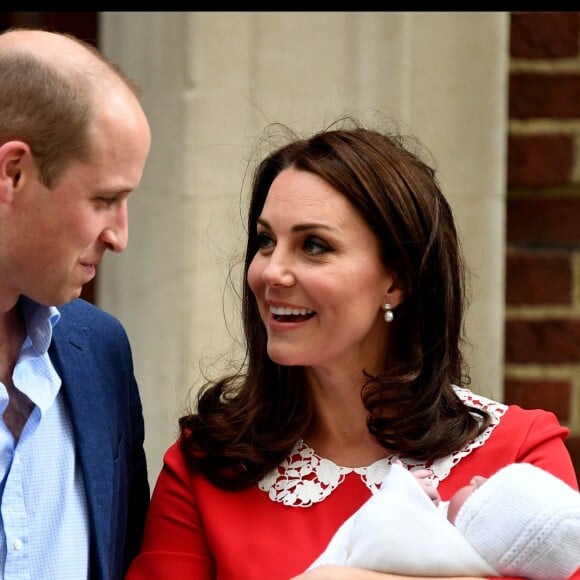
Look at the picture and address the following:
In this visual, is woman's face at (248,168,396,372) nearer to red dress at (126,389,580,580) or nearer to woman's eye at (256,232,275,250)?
woman's eye at (256,232,275,250)

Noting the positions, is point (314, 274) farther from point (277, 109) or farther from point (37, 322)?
point (277, 109)

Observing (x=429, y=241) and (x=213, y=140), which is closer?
(x=429, y=241)

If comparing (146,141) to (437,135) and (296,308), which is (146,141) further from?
(437,135)

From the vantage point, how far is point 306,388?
340 centimetres

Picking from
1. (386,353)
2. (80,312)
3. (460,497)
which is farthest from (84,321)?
(460,497)

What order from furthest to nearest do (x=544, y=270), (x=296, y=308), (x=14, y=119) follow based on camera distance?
(x=544, y=270)
(x=296, y=308)
(x=14, y=119)

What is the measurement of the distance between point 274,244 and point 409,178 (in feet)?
0.98

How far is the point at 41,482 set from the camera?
116 inches

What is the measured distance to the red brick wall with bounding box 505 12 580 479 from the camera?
3.97 metres

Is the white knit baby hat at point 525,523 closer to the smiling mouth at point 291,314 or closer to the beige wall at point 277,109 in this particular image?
the smiling mouth at point 291,314

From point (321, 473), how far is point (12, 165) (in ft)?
2.96

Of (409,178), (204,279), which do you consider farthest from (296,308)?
(204,279)

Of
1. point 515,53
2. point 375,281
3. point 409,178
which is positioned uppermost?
point 515,53

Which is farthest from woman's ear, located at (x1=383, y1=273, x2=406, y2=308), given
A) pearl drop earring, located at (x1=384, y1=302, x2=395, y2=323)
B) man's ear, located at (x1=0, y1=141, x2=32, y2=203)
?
man's ear, located at (x1=0, y1=141, x2=32, y2=203)
